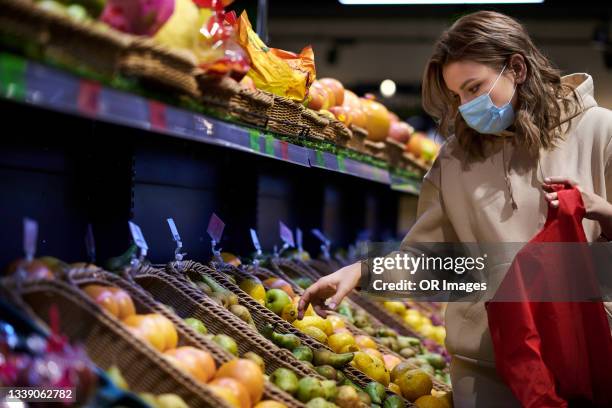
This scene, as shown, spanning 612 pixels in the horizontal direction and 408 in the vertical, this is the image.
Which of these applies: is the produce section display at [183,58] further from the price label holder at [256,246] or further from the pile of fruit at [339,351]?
the pile of fruit at [339,351]

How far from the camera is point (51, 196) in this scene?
7.29 feet

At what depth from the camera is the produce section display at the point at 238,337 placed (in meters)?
1.72

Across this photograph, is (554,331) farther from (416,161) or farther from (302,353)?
(416,161)

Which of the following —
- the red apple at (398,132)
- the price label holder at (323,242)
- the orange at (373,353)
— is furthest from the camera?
the red apple at (398,132)

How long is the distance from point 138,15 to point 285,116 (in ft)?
2.81

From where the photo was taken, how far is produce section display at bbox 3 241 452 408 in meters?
1.72

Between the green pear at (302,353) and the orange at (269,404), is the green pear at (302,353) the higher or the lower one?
the higher one

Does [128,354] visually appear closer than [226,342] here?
Yes

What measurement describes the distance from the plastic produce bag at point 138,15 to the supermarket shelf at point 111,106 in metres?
0.17

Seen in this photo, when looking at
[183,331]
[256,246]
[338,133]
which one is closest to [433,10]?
[338,133]

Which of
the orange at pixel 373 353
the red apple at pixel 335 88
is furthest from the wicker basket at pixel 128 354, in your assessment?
the red apple at pixel 335 88

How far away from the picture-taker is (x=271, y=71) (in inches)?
107

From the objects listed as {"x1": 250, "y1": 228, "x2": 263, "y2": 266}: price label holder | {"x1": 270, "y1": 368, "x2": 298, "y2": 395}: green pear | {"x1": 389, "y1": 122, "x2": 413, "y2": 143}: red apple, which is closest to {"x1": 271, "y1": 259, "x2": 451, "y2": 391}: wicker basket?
{"x1": 250, "y1": 228, "x2": 263, "y2": 266}: price label holder

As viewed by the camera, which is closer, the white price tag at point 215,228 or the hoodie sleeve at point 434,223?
the hoodie sleeve at point 434,223
